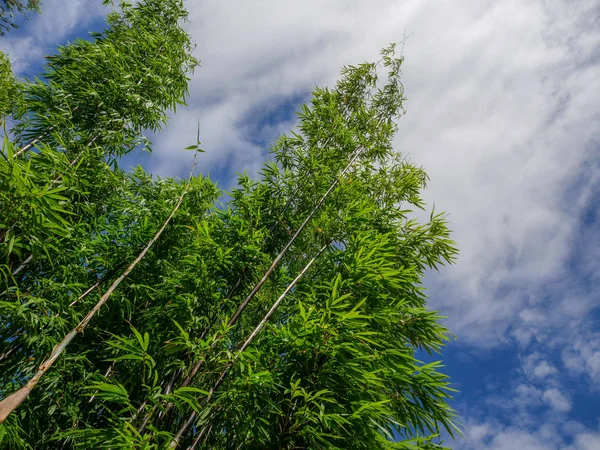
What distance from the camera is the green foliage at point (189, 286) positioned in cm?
270

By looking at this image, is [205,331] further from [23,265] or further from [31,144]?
[31,144]

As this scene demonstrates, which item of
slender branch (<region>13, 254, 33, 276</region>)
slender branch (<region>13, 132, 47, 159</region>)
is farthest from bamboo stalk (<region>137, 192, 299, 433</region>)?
slender branch (<region>13, 132, 47, 159</region>)

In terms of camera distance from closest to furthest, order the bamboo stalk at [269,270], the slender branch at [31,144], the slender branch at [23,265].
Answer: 1. the bamboo stalk at [269,270]
2. the slender branch at [23,265]
3. the slender branch at [31,144]

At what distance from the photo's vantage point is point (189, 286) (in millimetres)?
3406

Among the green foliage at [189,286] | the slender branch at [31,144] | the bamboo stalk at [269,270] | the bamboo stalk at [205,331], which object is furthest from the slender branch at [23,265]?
the bamboo stalk at [269,270]

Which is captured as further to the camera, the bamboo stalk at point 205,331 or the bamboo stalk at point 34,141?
Result: the bamboo stalk at point 34,141

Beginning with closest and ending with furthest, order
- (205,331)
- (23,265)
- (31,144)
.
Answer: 1. (23,265)
2. (205,331)
3. (31,144)

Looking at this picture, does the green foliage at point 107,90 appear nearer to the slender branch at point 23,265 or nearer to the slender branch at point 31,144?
the slender branch at point 31,144

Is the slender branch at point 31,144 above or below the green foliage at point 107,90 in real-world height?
below

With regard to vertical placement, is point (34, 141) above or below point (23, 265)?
above

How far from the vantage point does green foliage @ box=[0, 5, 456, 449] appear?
2.70 meters

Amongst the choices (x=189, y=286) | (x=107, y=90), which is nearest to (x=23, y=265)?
(x=189, y=286)

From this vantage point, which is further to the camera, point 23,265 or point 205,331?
point 205,331

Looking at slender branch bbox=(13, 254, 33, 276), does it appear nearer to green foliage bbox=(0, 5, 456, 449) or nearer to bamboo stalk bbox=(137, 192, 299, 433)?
green foliage bbox=(0, 5, 456, 449)
